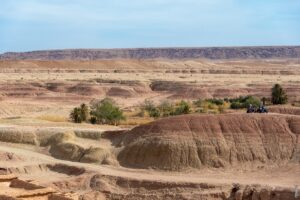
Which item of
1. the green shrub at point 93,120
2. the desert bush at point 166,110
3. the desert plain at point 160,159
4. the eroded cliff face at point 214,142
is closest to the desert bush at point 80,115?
the green shrub at point 93,120

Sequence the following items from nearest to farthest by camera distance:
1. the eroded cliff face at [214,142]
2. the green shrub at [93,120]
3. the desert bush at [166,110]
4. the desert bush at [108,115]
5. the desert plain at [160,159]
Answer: the desert plain at [160,159], the eroded cliff face at [214,142], the desert bush at [108,115], the green shrub at [93,120], the desert bush at [166,110]

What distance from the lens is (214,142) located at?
1174 inches

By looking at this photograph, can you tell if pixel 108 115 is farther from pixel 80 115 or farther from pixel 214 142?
pixel 214 142

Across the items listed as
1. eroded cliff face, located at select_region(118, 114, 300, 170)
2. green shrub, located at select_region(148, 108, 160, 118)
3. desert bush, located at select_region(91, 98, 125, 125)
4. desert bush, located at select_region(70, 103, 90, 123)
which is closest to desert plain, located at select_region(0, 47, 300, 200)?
eroded cliff face, located at select_region(118, 114, 300, 170)

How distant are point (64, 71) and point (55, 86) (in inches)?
1166

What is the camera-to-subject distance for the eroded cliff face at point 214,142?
28953 millimetres

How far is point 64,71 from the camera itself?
354ft

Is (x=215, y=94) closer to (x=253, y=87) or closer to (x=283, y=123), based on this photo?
(x=253, y=87)

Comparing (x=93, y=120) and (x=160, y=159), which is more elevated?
(x=160, y=159)

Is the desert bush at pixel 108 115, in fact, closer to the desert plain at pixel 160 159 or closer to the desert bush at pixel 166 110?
the desert bush at pixel 166 110

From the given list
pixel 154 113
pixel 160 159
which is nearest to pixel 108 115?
pixel 154 113

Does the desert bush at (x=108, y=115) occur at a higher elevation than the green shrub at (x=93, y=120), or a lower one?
higher

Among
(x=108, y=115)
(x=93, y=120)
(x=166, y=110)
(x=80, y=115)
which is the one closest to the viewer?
(x=108, y=115)

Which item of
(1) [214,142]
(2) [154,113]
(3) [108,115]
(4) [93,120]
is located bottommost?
(4) [93,120]
